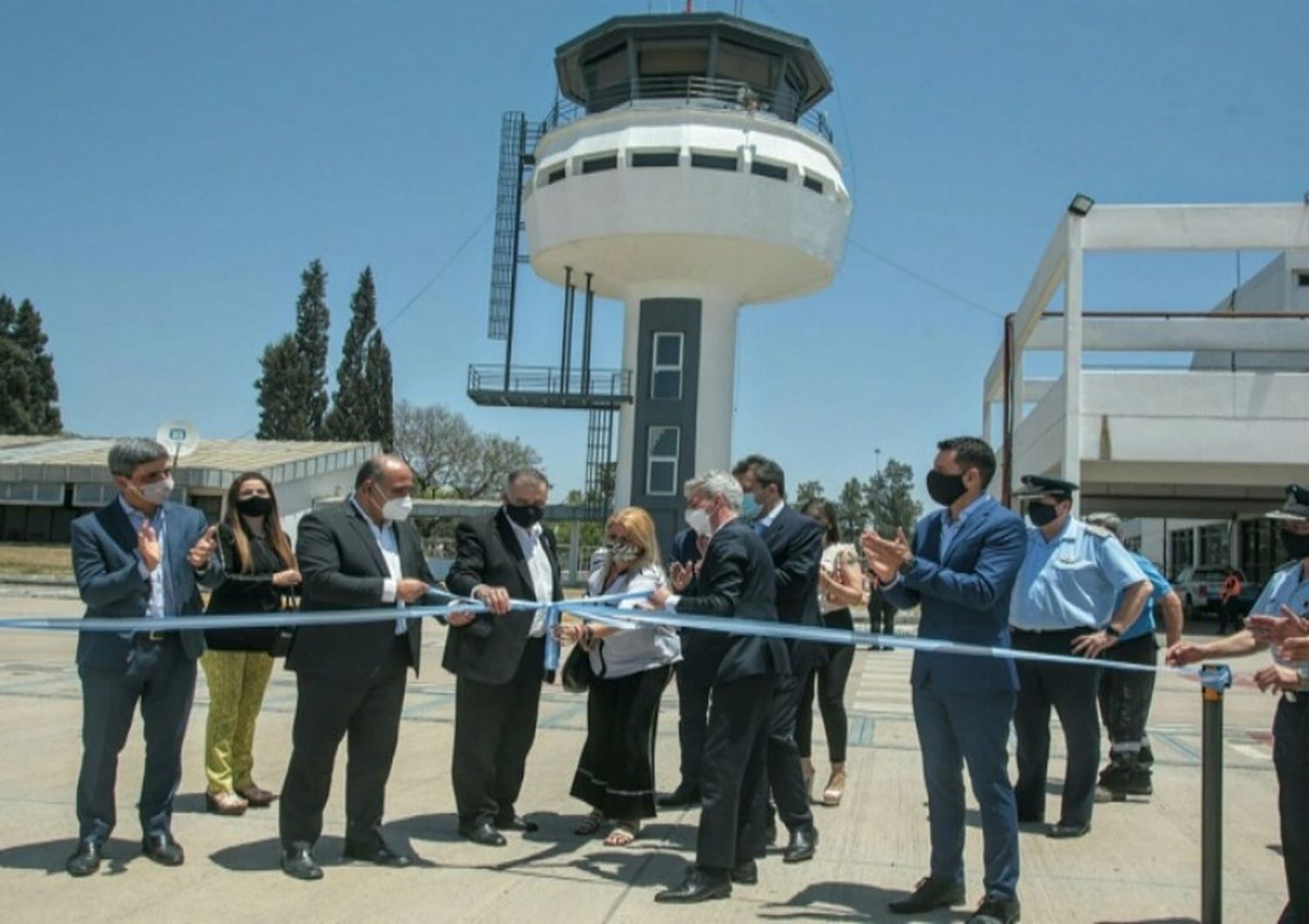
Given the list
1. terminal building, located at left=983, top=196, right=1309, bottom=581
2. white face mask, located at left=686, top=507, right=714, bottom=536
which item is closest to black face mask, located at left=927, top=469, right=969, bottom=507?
white face mask, located at left=686, top=507, right=714, bottom=536

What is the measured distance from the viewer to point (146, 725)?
5.83 m

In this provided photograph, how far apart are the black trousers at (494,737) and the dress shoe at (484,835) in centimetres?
2

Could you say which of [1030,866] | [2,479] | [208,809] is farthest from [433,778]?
[2,479]

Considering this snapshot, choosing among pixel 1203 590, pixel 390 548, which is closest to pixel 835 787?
pixel 390 548

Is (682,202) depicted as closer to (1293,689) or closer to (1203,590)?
(1203,590)

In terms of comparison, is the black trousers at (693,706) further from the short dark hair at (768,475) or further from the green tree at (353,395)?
the green tree at (353,395)

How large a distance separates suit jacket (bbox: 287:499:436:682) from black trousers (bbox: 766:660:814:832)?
6.57 ft

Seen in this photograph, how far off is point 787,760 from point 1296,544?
262 centimetres

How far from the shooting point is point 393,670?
6.03 m

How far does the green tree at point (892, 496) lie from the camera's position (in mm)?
97312

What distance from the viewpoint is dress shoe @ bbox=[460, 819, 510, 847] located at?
6.32m

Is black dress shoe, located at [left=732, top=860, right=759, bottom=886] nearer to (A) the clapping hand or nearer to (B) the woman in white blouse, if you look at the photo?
(B) the woman in white blouse

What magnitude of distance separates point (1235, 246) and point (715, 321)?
16876 mm

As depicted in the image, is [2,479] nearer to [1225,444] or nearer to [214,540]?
[1225,444]
